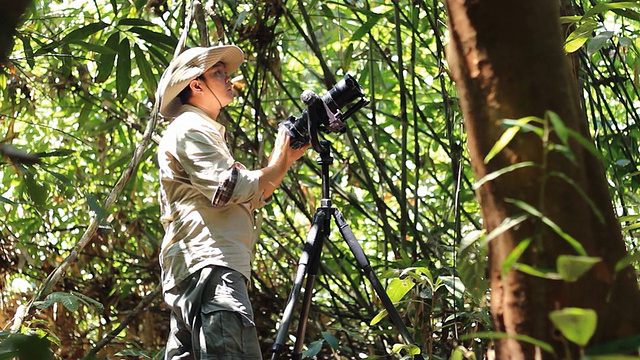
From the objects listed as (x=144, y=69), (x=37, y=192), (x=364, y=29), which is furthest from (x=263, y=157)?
(x=37, y=192)

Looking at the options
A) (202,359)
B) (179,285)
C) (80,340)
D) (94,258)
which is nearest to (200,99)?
(179,285)

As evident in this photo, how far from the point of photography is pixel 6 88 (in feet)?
9.06

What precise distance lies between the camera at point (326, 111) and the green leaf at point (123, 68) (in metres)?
0.76

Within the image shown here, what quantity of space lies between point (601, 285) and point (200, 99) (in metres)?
1.47

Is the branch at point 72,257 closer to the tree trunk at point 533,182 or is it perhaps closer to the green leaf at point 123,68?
the green leaf at point 123,68

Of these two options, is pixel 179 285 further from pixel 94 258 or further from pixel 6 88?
pixel 94 258

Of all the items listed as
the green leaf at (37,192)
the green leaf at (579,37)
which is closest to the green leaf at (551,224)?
the green leaf at (37,192)

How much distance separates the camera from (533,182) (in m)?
0.72

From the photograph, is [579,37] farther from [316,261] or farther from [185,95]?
[185,95]

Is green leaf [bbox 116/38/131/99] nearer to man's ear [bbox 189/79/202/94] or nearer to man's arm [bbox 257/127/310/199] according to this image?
man's ear [bbox 189/79/202/94]

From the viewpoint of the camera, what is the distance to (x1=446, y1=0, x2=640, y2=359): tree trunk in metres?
0.72

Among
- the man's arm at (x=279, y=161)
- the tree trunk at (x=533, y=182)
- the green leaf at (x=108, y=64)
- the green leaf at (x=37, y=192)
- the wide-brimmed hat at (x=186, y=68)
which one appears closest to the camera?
the tree trunk at (x=533, y=182)

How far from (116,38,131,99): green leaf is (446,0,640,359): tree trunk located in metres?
1.86

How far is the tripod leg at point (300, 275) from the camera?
1.83 m
